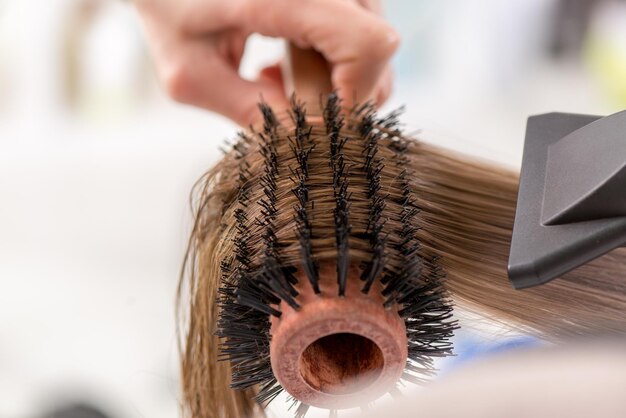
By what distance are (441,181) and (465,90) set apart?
35.8 inches

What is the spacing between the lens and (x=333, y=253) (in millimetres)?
465

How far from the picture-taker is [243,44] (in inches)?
33.9

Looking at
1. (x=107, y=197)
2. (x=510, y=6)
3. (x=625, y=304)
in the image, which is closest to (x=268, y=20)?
(x=625, y=304)

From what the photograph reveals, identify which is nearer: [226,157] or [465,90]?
[226,157]

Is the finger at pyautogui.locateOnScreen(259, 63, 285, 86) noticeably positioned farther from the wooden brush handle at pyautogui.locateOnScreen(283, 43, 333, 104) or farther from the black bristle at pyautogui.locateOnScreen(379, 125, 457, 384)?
the black bristle at pyautogui.locateOnScreen(379, 125, 457, 384)

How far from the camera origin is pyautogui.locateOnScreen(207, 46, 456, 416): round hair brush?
1.51 feet

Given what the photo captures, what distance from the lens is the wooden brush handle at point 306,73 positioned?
716 mm

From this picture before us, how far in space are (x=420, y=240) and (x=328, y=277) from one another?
87 millimetres

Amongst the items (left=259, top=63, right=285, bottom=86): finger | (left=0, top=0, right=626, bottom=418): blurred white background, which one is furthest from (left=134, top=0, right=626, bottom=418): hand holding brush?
(left=0, top=0, right=626, bottom=418): blurred white background

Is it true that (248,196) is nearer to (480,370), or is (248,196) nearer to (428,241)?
(428,241)

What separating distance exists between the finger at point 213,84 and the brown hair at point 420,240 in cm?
14

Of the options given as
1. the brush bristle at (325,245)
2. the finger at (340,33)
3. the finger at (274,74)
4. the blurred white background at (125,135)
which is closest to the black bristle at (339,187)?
the brush bristle at (325,245)

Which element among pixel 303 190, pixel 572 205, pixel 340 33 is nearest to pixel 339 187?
pixel 303 190

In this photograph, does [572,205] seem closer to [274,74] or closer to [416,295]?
[416,295]
